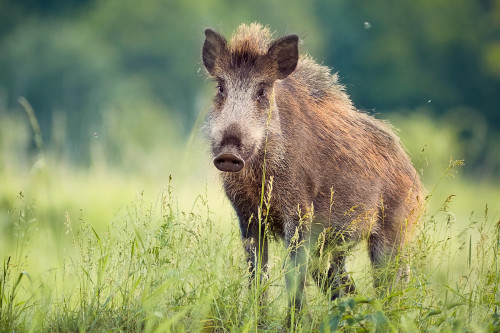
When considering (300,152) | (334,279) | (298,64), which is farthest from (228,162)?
(298,64)

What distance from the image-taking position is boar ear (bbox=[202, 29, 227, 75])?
548 centimetres

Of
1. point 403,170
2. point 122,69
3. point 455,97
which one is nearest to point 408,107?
point 455,97

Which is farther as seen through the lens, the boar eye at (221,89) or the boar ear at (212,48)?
the boar ear at (212,48)

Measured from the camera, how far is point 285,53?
17.6 ft

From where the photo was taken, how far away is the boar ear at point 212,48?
548 cm

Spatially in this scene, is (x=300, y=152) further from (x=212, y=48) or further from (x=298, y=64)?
(x=212, y=48)

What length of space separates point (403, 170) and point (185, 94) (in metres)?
28.4

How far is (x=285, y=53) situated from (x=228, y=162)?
1.10 meters

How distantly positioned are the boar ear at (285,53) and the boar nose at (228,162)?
956mm

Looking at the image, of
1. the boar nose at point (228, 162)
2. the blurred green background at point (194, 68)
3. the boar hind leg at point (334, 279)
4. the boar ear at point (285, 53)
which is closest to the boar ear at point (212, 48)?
the boar ear at point (285, 53)

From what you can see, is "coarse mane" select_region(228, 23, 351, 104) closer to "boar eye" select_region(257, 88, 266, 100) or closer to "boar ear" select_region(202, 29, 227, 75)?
"boar ear" select_region(202, 29, 227, 75)

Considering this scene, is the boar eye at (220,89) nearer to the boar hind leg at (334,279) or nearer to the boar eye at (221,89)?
the boar eye at (221,89)

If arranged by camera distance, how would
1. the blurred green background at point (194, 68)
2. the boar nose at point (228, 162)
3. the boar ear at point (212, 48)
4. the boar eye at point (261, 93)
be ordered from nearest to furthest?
the boar nose at point (228, 162) < the boar eye at point (261, 93) < the boar ear at point (212, 48) < the blurred green background at point (194, 68)

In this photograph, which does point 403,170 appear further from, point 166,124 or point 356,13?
point 356,13
